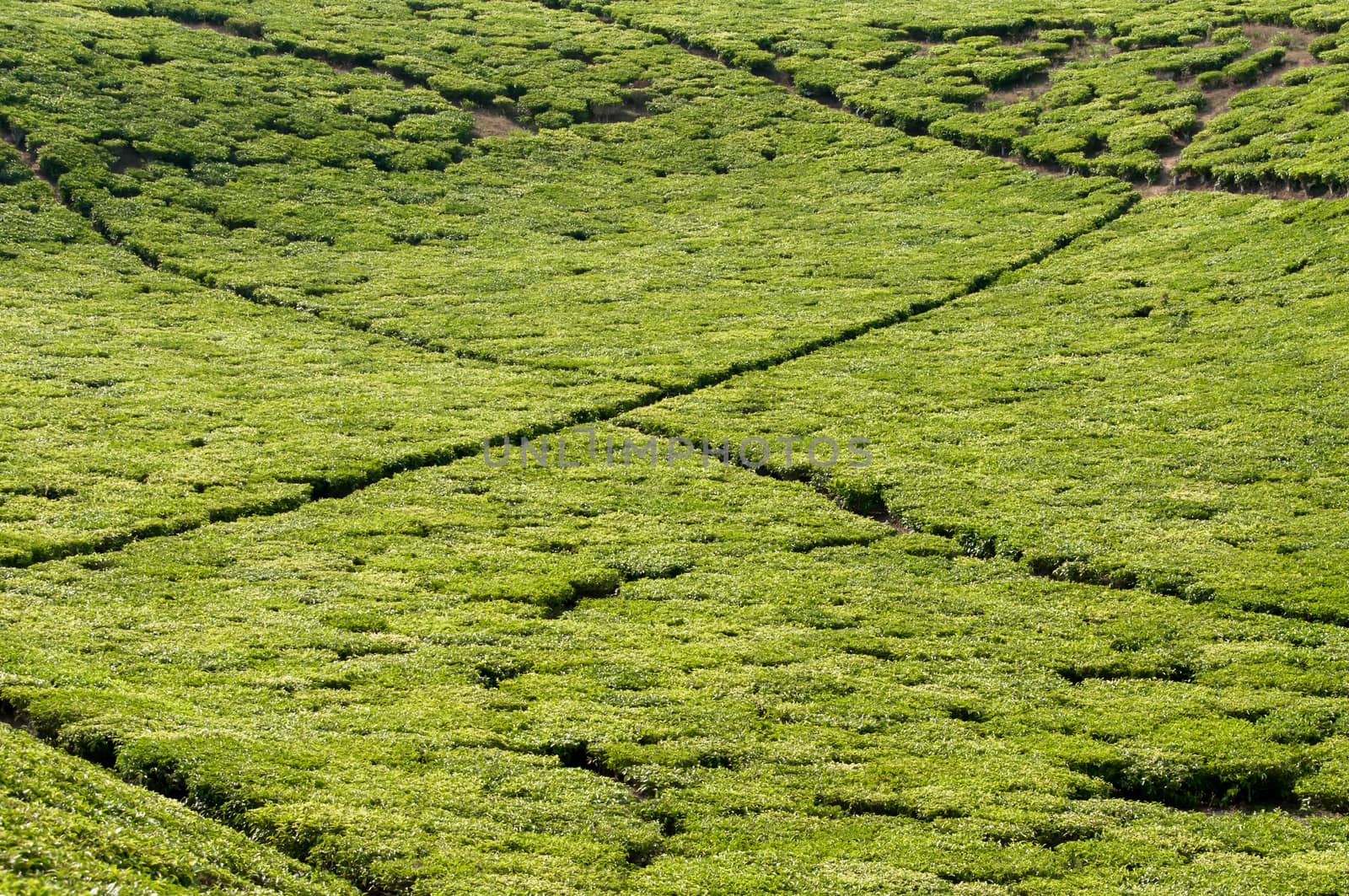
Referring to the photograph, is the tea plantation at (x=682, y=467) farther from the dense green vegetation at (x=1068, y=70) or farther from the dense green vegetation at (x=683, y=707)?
the dense green vegetation at (x=1068, y=70)

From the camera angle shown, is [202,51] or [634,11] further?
[634,11]

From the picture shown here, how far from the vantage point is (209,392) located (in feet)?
129

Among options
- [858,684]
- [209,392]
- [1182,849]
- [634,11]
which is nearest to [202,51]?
[634,11]

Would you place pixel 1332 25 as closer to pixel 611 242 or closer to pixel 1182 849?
pixel 611 242

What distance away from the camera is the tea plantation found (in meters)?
19.5

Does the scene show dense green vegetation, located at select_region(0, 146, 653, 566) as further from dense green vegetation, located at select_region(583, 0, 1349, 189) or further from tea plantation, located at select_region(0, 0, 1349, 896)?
dense green vegetation, located at select_region(583, 0, 1349, 189)

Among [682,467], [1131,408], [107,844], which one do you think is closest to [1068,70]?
[1131,408]

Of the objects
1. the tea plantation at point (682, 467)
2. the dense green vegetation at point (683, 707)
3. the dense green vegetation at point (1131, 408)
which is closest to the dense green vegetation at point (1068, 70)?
the tea plantation at point (682, 467)

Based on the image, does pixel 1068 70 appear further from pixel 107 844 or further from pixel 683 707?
pixel 107 844

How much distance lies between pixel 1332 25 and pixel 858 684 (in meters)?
55.8

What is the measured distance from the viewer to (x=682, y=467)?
116ft

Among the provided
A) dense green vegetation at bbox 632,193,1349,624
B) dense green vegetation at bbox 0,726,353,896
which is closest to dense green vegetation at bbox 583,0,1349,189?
dense green vegetation at bbox 632,193,1349,624

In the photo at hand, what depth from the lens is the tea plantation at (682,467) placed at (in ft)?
63.9

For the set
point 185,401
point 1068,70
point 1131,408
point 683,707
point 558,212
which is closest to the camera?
point 683,707
